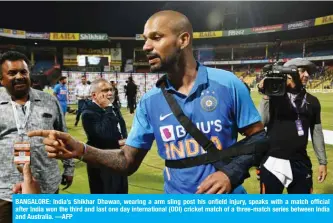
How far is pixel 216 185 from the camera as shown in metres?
1.53

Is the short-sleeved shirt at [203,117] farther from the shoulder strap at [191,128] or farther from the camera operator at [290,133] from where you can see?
the camera operator at [290,133]

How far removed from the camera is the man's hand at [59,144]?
1467 millimetres

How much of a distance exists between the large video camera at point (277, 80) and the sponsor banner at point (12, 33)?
45.9m

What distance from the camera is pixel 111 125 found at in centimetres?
376

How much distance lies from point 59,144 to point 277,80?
2.15m

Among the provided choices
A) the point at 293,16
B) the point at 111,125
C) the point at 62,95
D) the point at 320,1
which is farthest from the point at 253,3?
the point at 111,125

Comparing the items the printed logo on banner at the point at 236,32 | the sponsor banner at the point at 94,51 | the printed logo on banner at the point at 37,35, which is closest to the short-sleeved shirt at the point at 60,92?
the printed logo on banner at the point at 37,35

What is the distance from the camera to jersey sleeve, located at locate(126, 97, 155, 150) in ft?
6.46

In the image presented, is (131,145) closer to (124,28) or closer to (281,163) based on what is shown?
(281,163)

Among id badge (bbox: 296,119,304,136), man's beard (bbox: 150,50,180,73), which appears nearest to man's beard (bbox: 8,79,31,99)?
man's beard (bbox: 150,50,180,73)

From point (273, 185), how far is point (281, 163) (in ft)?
0.76

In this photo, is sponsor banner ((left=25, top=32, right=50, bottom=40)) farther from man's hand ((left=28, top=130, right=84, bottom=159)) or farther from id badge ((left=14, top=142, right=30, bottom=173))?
man's hand ((left=28, top=130, right=84, bottom=159))

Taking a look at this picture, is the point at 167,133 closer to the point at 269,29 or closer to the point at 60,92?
the point at 60,92

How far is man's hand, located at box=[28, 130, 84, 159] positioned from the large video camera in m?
2.01
